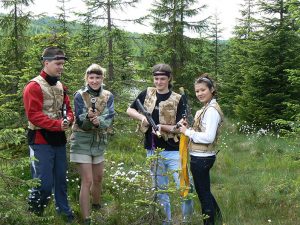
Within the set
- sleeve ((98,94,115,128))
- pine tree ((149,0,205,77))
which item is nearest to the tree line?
pine tree ((149,0,205,77))

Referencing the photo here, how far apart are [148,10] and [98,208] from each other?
45.8 feet

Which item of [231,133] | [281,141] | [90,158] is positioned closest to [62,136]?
[90,158]

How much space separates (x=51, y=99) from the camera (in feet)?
16.7

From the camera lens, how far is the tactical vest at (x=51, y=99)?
500 centimetres

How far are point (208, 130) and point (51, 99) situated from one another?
84.1 inches

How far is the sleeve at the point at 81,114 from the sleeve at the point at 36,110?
0.29 metres

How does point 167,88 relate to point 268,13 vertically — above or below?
below

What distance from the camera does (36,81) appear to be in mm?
4961

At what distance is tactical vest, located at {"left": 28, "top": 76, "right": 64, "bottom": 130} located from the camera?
5004 mm

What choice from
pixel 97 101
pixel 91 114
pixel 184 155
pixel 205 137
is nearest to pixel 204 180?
pixel 184 155

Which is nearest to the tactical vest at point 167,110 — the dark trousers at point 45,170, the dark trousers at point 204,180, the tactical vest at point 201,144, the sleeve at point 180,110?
the sleeve at point 180,110

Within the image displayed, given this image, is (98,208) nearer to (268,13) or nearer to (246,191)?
(246,191)

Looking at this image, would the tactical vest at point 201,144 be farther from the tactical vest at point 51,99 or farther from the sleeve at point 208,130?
the tactical vest at point 51,99

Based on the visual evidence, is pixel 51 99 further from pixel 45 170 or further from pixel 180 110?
pixel 180 110
